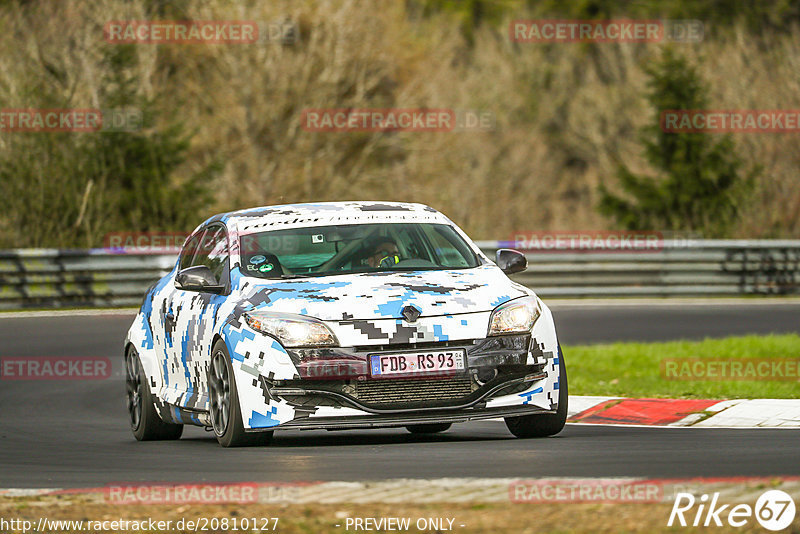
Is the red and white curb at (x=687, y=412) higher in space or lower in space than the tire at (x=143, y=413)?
lower

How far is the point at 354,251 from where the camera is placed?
1065 centimetres

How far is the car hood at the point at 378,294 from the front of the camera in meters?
9.56

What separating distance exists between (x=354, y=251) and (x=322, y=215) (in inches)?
20.9

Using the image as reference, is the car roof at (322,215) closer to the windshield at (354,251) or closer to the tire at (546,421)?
the windshield at (354,251)

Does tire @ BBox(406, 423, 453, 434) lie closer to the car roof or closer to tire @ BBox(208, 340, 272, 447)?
the car roof

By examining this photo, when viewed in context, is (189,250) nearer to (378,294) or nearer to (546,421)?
(378,294)

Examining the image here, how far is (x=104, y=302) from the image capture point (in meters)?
24.7

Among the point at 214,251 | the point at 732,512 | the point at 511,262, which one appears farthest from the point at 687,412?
the point at 732,512

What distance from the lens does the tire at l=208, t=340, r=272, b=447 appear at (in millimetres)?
9742

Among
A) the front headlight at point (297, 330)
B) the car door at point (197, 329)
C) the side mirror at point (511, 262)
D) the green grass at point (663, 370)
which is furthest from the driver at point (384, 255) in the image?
the green grass at point (663, 370)

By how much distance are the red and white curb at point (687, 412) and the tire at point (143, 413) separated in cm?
312

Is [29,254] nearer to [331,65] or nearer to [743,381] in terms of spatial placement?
[743,381]

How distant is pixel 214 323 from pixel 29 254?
48.3ft

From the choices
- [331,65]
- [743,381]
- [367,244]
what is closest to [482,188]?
[331,65]
